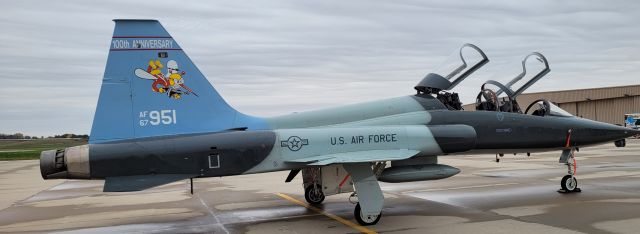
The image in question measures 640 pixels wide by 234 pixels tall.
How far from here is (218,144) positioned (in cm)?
855

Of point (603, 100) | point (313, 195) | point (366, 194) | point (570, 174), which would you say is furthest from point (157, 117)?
point (603, 100)

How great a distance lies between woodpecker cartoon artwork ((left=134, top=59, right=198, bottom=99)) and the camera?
872 centimetres

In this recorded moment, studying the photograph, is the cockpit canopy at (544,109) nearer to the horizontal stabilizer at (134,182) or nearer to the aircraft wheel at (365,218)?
the aircraft wheel at (365,218)

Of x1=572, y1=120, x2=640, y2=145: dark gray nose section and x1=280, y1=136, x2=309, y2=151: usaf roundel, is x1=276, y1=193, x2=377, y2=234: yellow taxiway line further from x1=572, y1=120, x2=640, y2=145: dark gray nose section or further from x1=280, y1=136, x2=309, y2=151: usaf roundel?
→ x1=572, y1=120, x2=640, y2=145: dark gray nose section

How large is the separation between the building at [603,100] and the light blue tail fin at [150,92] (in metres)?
46.3

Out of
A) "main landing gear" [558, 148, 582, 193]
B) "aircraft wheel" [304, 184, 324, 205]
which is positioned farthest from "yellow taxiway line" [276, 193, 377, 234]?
"main landing gear" [558, 148, 582, 193]

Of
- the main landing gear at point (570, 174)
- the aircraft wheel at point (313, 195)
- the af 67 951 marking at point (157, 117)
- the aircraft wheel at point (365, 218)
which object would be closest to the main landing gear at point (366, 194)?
the aircraft wheel at point (365, 218)

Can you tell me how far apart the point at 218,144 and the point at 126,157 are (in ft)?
4.59

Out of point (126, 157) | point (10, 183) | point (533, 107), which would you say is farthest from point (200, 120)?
point (10, 183)

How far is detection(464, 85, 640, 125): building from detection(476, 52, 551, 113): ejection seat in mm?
40557

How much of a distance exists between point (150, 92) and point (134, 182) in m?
1.53

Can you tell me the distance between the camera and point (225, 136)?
8680 millimetres

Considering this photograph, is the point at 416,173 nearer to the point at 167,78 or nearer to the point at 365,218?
the point at 365,218

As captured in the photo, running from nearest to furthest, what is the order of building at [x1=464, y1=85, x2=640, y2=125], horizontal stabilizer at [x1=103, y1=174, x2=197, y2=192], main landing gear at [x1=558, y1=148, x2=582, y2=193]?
horizontal stabilizer at [x1=103, y1=174, x2=197, y2=192] < main landing gear at [x1=558, y1=148, x2=582, y2=193] < building at [x1=464, y1=85, x2=640, y2=125]
